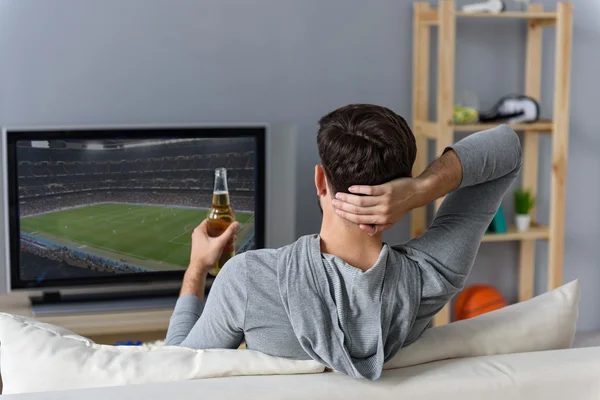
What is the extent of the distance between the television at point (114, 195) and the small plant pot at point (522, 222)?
119 centimetres

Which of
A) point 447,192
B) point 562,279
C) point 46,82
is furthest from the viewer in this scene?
point 562,279

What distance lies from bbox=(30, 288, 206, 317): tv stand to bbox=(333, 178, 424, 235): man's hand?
2.03 m

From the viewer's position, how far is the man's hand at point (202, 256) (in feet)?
6.19

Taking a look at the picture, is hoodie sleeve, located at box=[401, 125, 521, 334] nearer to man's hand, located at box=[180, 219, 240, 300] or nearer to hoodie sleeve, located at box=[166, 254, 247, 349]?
hoodie sleeve, located at box=[166, 254, 247, 349]

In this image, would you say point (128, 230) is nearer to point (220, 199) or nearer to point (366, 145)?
point (220, 199)

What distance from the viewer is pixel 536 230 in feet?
12.8

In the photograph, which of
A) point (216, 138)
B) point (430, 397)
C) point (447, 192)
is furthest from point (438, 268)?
point (216, 138)

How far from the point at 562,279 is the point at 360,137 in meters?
3.08

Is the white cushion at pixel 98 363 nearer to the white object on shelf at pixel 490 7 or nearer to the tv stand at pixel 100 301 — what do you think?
the tv stand at pixel 100 301

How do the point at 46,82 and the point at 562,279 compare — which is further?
the point at 562,279

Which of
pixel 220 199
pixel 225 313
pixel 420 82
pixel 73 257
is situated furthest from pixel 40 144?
pixel 225 313

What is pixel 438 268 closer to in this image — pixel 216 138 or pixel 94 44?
pixel 216 138

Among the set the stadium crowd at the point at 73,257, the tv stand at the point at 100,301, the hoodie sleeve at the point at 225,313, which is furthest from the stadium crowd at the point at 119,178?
the hoodie sleeve at the point at 225,313

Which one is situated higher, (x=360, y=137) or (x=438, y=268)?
(x=360, y=137)
